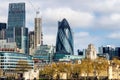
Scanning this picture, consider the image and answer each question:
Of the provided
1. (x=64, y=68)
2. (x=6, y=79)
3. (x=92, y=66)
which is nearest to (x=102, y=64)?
(x=92, y=66)

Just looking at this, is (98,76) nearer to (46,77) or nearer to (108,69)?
(108,69)

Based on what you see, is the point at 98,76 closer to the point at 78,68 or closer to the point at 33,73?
the point at 78,68

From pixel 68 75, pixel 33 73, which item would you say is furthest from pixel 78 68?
pixel 33 73

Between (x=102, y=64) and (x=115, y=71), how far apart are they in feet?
44.4

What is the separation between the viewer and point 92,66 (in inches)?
7003

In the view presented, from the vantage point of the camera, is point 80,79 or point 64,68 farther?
point 64,68

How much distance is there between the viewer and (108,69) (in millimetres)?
163875

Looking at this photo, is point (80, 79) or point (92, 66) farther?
point (92, 66)

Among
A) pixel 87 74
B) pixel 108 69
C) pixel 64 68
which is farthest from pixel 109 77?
pixel 64 68

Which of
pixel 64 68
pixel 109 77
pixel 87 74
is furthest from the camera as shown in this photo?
pixel 64 68

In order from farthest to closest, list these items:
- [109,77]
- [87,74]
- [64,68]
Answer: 1. [64,68]
2. [87,74]
3. [109,77]

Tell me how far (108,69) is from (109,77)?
210 inches

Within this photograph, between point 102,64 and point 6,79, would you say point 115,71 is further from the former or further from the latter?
point 6,79

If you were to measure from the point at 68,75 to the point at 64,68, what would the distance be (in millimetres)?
7949
